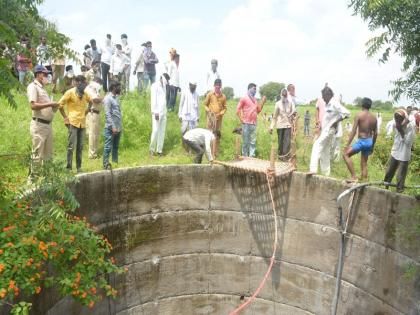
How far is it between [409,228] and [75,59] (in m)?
5.55

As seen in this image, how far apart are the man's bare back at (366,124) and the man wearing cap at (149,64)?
22.7ft

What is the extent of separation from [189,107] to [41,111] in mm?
3820

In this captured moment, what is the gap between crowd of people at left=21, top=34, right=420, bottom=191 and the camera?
7184 mm

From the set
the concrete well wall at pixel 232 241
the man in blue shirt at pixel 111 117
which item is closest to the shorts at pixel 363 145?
the concrete well wall at pixel 232 241

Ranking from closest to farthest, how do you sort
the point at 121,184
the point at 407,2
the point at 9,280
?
the point at 9,280 → the point at 407,2 → the point at 121,184

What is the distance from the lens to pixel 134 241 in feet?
28.0

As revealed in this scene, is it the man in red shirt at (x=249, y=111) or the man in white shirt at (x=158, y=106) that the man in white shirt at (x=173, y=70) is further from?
the man in red shirt at (x=249, y=111)

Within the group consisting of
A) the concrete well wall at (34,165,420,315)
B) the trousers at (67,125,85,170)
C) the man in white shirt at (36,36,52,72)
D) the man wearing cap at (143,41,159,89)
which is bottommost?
the concrete well wall at (34,165,420,315)

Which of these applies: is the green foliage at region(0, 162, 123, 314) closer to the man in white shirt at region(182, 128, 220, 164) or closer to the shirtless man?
the man in white shirt at region(182, 128, 220, 164)

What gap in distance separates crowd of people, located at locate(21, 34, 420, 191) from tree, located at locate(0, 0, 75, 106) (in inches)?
5.7

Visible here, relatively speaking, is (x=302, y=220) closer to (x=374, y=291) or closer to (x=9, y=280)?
(x=374, y=291)

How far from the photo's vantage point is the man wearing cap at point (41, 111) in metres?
6.80

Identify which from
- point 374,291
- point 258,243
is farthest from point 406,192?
point 258,243

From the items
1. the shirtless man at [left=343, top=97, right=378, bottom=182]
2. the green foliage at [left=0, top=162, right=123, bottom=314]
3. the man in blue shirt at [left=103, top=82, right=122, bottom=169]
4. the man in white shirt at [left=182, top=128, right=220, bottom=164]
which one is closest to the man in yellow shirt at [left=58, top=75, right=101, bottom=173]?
the man in blue shirt at [left=103, top=82, right=122, bottom=169]
